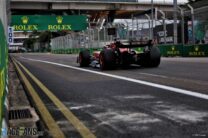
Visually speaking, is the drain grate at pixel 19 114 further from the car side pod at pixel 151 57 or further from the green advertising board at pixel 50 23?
the green advertising board at pixel 50 23

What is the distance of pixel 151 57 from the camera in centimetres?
1916

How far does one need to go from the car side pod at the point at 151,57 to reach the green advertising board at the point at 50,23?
52.5 metres

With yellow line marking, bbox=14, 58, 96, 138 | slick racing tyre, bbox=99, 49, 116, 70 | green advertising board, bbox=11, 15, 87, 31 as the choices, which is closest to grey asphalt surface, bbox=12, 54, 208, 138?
yellow line marking, bbox=14, 58, 96, 138

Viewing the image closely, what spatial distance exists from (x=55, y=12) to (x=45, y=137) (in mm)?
84485

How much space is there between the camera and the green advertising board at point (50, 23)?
71.4 meters

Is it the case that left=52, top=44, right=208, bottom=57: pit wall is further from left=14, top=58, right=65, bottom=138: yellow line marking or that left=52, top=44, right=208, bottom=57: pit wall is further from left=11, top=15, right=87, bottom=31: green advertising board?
left=11, top=15, right=87, bottom=31: green advertising board

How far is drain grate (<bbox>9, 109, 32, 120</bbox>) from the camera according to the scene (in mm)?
7412

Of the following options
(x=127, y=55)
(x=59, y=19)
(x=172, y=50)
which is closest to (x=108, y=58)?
(x=127, y=55)

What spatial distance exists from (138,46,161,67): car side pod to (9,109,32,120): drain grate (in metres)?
11.6

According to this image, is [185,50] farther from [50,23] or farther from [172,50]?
[50,23]

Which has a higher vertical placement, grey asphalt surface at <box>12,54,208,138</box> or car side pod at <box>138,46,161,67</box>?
car side pod at <box>138,46,161,67</box>

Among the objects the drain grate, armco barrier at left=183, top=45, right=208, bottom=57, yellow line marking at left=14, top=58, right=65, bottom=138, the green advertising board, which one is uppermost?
the green advertising board

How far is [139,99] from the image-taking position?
9500 millimetres

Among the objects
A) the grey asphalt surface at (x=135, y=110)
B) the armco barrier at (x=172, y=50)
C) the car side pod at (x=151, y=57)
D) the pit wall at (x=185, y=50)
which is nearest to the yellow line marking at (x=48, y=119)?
the grey asphalt surface at (x=135, y=110)
